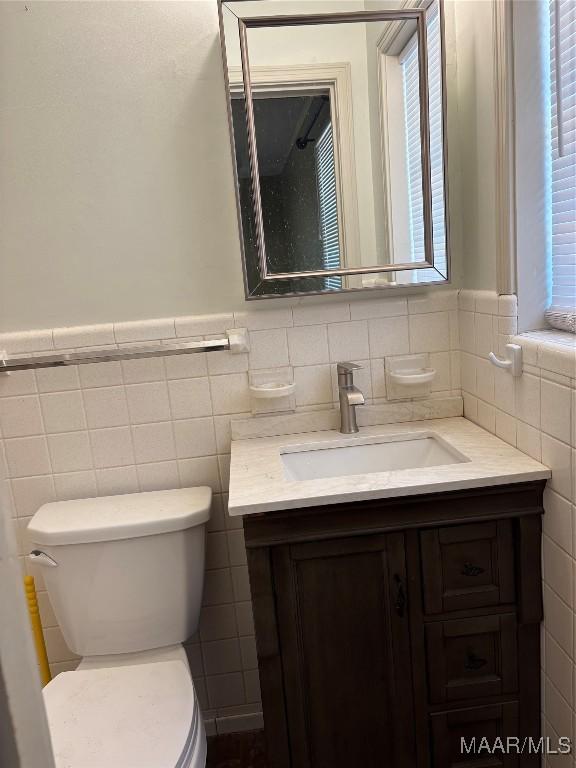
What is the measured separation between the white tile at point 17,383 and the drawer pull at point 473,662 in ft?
4.03

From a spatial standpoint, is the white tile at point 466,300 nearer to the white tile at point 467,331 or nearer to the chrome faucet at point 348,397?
the white tile at point 467,331

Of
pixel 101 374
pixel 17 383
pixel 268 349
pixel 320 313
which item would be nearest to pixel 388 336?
pixel 320 313

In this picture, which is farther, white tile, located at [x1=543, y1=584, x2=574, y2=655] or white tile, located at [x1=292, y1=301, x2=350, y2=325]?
white tile, located at [x1=292, y1=301, x2=350, y2=325]

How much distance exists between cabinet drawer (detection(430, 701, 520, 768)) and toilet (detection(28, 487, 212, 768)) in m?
0.52

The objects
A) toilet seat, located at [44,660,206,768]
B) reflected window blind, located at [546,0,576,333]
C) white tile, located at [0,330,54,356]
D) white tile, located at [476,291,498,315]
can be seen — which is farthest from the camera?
white tile, located at [0,330,54,356]

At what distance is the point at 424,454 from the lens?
5.28ft

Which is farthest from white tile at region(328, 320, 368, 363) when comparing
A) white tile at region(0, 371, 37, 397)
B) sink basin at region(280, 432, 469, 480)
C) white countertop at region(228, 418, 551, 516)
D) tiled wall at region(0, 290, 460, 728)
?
white tile at region(0, 371, 37, 397)

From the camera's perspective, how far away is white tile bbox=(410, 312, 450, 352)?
1.68 m

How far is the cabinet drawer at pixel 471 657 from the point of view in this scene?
1.33 metres

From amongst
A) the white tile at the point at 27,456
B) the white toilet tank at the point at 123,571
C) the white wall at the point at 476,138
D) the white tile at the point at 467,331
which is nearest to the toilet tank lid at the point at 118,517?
the white toilet tank at the point at 123,571

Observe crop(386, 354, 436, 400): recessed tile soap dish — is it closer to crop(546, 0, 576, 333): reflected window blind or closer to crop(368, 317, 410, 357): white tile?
crop(368, 317, 410, 357): white tile

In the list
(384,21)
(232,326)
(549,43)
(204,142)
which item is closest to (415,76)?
(384,21)

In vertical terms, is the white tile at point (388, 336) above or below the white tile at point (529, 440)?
above

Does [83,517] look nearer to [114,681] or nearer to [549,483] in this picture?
[114,681]
